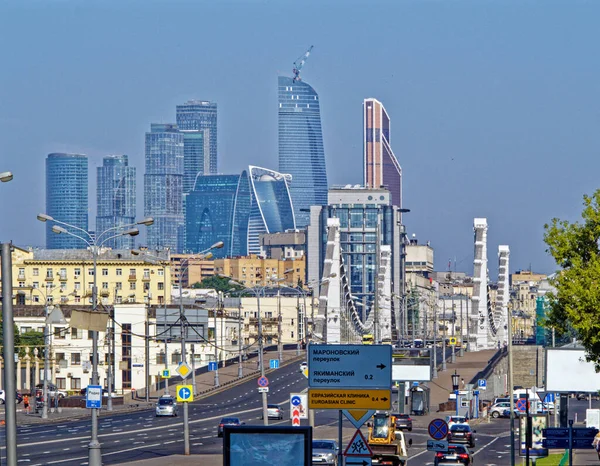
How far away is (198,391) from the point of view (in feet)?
379

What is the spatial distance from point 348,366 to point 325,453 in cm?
2027

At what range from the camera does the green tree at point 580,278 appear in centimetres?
3978

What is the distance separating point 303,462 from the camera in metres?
24.0

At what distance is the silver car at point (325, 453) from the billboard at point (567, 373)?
14.2m

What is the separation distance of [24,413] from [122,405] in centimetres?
1107

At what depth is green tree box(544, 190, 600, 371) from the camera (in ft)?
131

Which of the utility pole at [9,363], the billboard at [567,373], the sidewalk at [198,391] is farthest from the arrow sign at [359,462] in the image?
the sidewalk at [198,391]

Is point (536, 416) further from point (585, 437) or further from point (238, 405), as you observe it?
point (238, 405)

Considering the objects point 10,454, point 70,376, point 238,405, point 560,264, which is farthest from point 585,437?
point 70,376

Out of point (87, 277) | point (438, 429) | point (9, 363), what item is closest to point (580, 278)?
point (438, 429)

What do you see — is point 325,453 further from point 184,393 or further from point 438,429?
point 184,393

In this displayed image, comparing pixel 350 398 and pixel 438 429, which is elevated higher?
pixel 350 398

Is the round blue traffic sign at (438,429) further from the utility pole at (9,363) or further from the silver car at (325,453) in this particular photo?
the utility pole at (9,363)

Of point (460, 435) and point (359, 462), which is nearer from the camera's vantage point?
point (359, 462)
